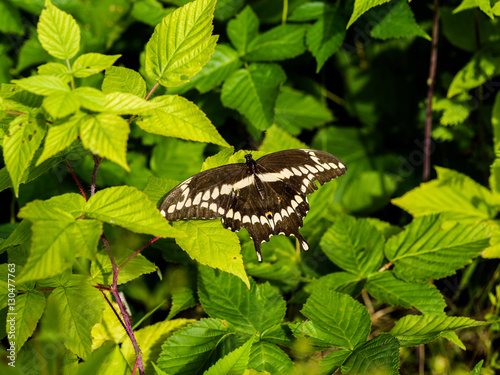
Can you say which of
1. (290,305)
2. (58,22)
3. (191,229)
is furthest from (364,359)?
(58,22)

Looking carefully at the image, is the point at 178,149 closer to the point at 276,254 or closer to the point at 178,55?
the point at 276,254

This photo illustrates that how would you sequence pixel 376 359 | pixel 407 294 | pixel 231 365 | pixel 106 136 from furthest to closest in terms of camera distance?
pixel 407 294 < pixel 376 359 < pixel 231 365 < pixel 106 136

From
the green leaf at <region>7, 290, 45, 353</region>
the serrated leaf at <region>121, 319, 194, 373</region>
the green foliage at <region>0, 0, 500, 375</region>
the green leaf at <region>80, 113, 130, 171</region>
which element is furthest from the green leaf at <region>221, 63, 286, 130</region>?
the green leaf at <region>7, 290, 45, 353</region>

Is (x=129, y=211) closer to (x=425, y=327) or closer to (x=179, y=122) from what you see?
(x=179, y=122)

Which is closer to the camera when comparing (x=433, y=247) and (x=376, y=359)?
(x=376, y=359)

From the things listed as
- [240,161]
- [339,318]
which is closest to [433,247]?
[339,318]
